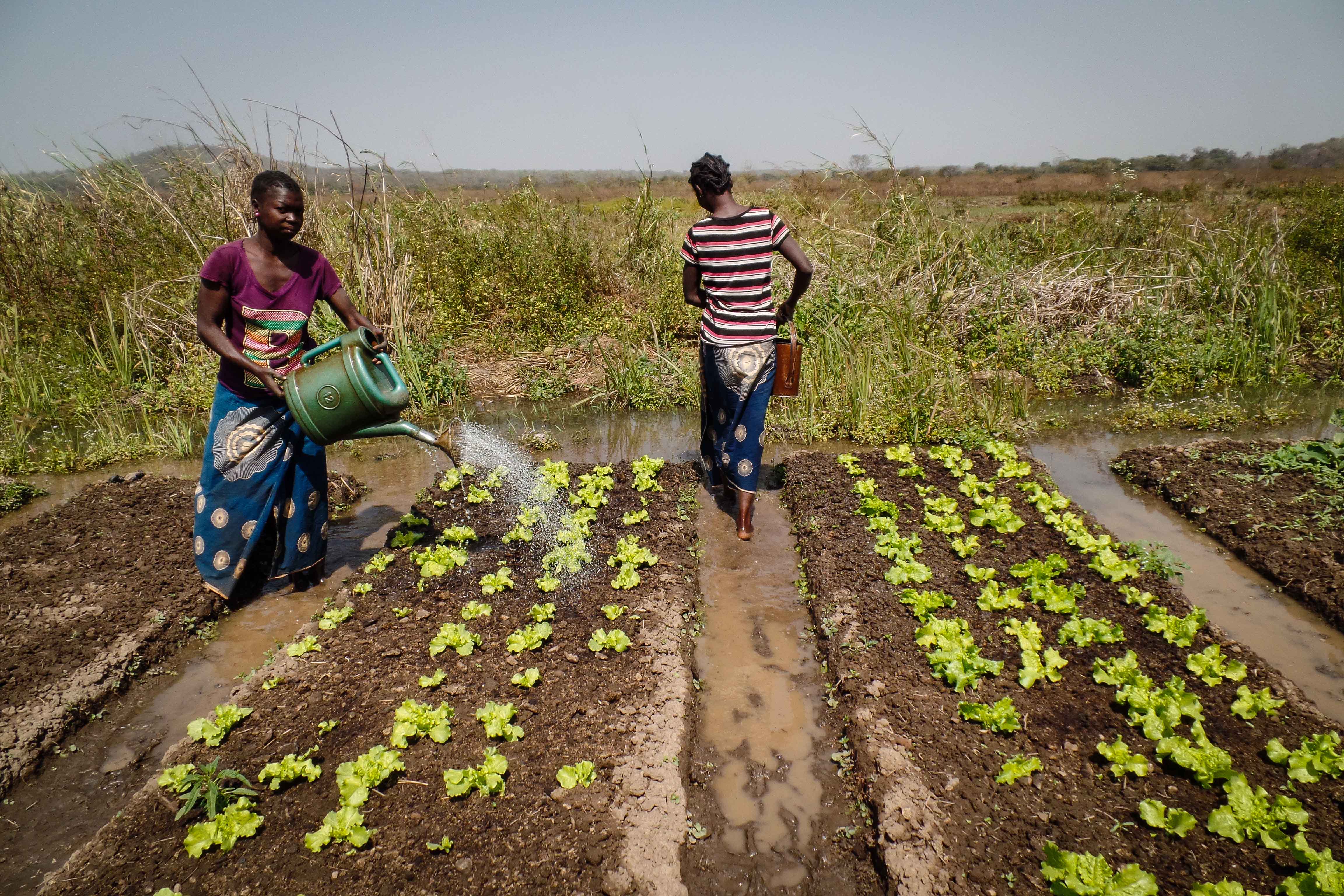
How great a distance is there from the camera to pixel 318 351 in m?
3.04

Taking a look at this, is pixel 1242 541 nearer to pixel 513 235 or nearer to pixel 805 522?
pixel 805 522

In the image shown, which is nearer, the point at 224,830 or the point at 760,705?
the point at 224,830

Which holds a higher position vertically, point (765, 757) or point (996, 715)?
point (996, 715)

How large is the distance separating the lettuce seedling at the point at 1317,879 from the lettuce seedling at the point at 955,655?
0.97 meters

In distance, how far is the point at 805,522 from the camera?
13.4 feet

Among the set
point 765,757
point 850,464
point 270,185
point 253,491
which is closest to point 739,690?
point 765,757

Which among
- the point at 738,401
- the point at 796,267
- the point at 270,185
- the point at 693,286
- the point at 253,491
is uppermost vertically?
the point at 270,185

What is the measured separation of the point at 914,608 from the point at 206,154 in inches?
286

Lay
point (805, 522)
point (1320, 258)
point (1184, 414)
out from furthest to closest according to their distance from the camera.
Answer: point (1320, 258), point (1184, 414), point (805, 522)

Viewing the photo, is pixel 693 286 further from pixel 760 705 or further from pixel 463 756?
pixel 463 756

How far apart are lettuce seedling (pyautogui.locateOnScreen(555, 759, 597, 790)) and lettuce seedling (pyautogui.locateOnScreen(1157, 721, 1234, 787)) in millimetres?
1885

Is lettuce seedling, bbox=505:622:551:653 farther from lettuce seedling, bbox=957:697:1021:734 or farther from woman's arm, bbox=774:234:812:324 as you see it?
woman's arm, bbox=774:234:812:324

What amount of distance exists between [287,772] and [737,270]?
9.19ft

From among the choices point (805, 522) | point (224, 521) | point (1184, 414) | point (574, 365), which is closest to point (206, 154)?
point (574, 365)
